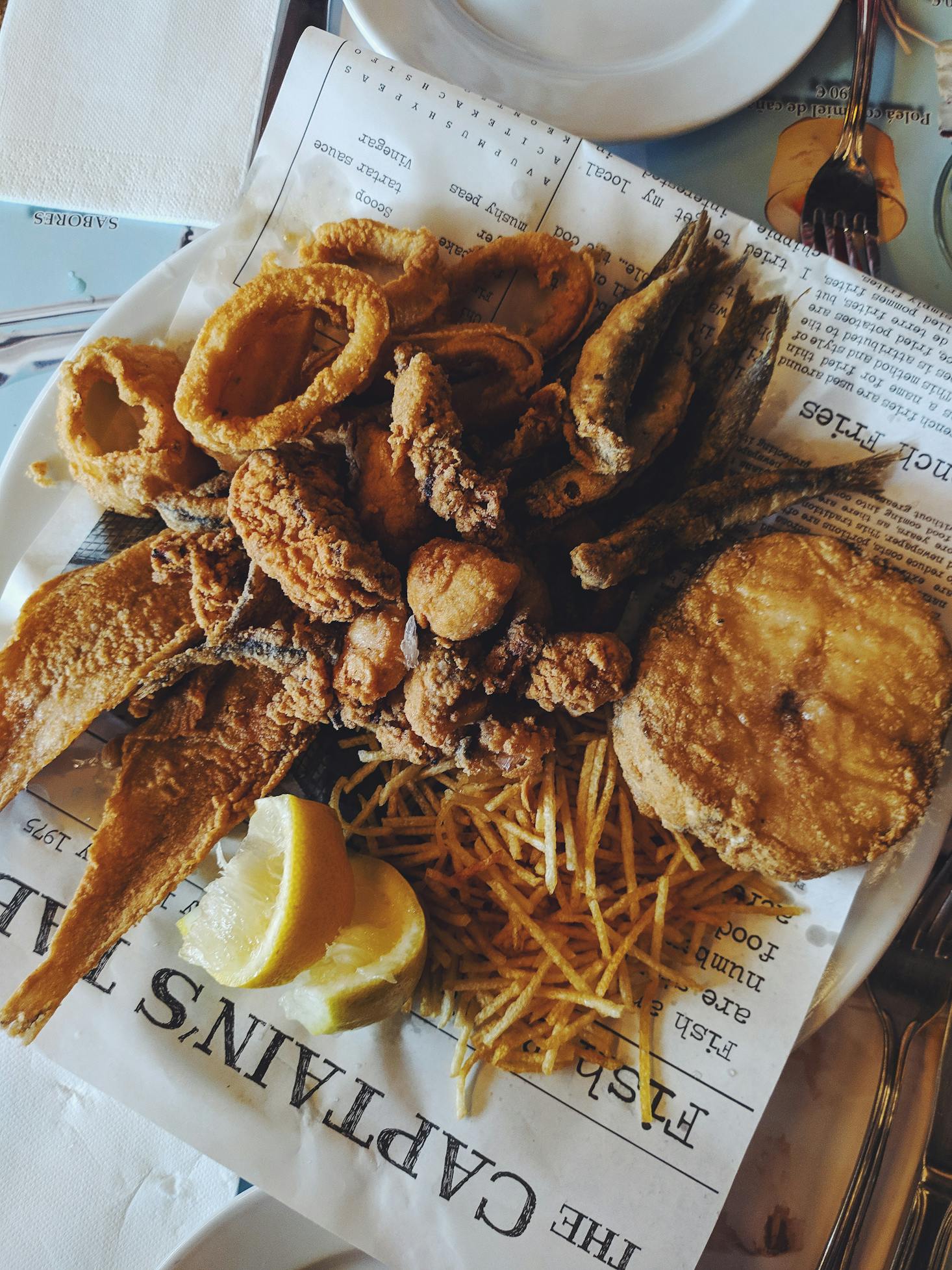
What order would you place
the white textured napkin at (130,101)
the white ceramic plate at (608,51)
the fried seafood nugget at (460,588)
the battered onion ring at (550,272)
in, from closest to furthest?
the fried seafood nugget at (460,588) < the battered onion ring at (550,272) < the white ceramic plate at (608,51) < the white textured napkin at (130,101)

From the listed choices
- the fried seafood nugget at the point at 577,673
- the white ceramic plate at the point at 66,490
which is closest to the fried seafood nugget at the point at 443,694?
the fried seafood nugget at the point at 577,673

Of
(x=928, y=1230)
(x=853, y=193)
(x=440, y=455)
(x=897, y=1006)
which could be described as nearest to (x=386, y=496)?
(x=440, y=455)

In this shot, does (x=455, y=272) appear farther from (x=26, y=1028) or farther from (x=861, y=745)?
(x=26, y=1028)

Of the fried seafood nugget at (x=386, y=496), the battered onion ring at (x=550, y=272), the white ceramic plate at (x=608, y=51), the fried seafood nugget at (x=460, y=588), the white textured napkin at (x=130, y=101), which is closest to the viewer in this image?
the fried seafood nugget at (x=460, y=588)

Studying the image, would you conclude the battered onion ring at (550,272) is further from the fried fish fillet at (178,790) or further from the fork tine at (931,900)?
the fork tine at (931,900)

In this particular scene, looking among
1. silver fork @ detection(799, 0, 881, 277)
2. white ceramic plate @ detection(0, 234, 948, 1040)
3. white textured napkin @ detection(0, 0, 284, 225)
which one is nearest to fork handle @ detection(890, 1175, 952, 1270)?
white ceramic plate @ detection(0, 234, 948, 1040)
